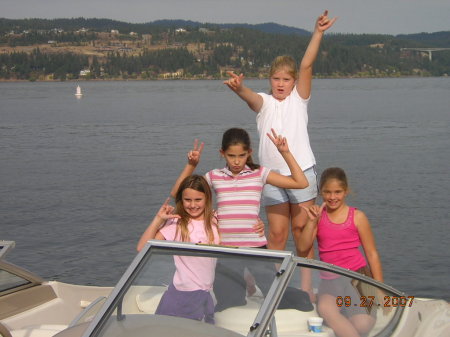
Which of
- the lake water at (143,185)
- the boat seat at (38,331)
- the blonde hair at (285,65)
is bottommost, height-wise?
the lake water at (143,185)

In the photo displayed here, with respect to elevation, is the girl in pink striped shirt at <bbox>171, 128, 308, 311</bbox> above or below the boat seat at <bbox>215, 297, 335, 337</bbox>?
above

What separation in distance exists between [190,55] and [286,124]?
146 m

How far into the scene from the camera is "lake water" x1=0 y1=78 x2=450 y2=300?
36.8 feet

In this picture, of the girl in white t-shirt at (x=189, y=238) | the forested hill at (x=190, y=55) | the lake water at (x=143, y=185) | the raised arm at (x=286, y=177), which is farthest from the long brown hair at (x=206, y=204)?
the forested hill at (x=190, y=55)

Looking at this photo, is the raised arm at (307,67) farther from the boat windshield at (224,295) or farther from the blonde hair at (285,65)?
the boat windshield at (224,295)

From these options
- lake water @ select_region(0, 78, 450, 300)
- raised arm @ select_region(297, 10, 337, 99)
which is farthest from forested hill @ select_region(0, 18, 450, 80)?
raised arm @ select_region(297, 10, 337, 99)

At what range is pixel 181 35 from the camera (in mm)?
180625

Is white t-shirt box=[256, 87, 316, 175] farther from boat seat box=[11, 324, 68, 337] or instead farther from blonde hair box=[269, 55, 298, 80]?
boat seat box=[11, 324, 68, 337]

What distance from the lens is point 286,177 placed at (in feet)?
17.0

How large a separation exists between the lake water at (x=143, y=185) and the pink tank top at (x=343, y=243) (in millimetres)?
1119

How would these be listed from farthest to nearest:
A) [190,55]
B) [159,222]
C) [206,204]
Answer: [190,55], [206,204], [159,222]

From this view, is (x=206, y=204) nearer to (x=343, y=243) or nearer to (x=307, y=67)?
(x=343, y=243)

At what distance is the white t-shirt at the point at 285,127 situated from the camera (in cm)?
541

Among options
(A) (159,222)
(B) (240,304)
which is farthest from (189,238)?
(B) (240,304)
